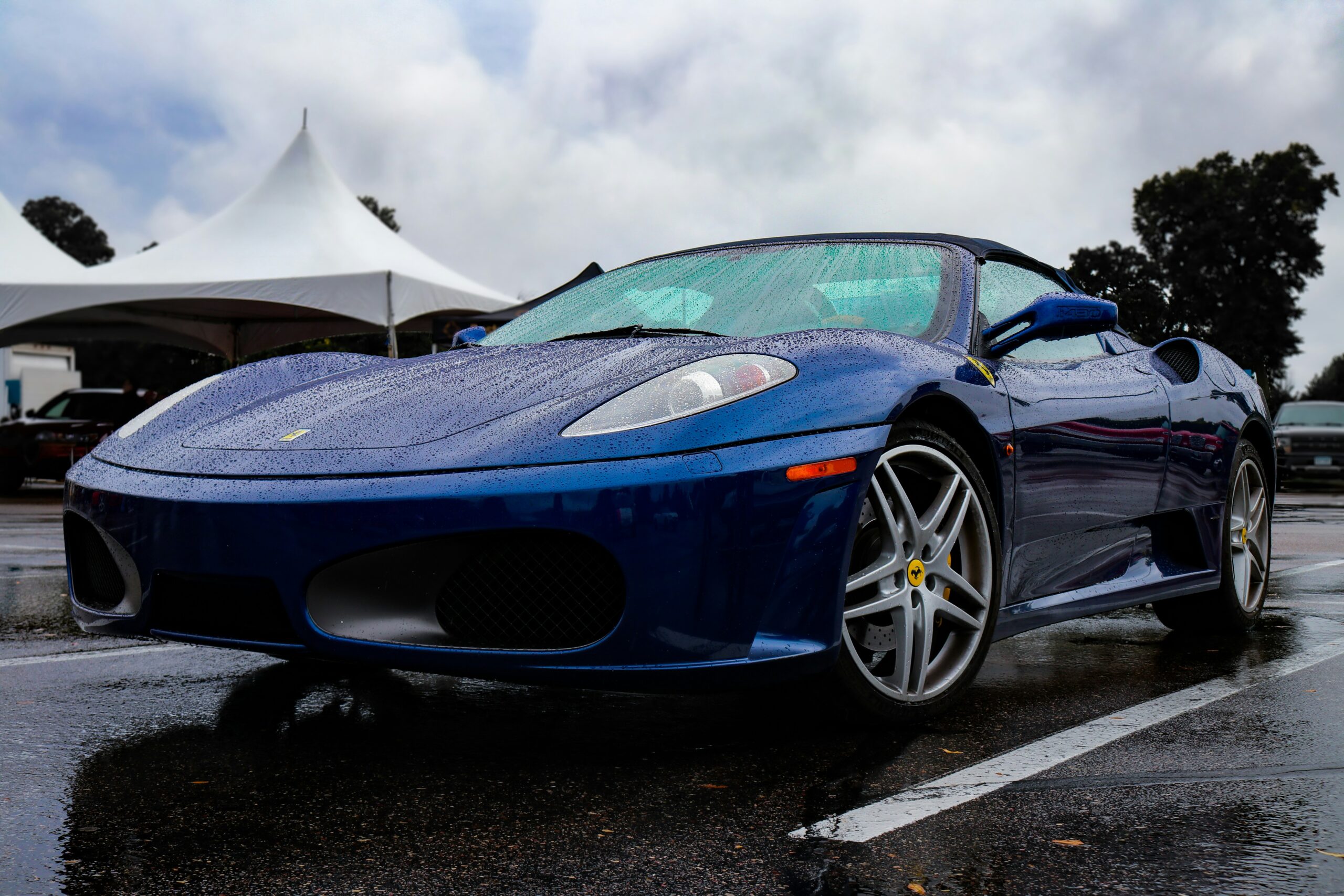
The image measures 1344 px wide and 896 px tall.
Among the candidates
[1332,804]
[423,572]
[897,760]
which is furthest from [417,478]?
[1332,804]

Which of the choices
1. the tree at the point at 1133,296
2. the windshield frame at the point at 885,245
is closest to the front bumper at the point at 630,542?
the windshield frame at the point at 885,245

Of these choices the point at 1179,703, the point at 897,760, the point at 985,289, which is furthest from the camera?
the point at 985,289

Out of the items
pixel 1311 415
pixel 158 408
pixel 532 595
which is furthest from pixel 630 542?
pixel 1311 415

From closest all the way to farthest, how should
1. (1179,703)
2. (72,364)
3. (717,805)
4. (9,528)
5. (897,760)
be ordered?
(717,805), (897,760), (1179,703), (9,528), (72,364)

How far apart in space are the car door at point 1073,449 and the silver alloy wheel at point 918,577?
204 millimetres

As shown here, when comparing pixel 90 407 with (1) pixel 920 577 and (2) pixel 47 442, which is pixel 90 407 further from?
(1) pixel 920 577

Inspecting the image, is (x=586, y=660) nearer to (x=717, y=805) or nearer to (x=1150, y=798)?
(x=717, y=805)

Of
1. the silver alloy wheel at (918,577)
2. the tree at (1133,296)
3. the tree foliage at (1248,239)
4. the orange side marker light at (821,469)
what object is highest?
the tree foliage at (1248,239)

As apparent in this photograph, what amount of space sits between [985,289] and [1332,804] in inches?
68.1

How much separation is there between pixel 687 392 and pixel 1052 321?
3.75ft

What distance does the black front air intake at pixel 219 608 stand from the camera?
8.45ft

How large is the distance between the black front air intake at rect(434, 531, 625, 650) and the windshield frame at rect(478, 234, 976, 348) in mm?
772

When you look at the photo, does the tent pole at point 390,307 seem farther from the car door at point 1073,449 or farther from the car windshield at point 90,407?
the car door at point 1073,449

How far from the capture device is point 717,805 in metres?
2.37
